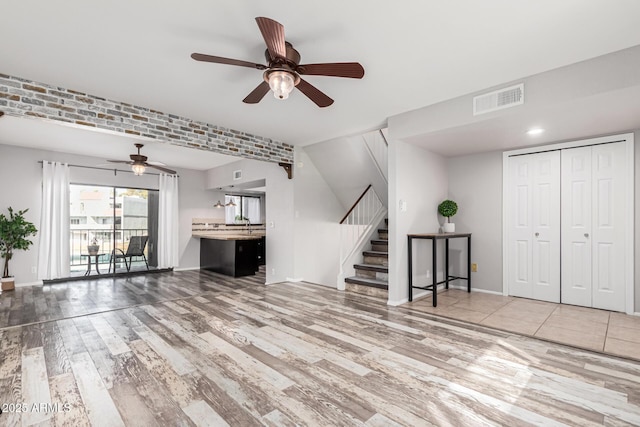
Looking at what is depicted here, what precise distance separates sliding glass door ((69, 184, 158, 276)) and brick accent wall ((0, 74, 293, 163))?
154 inches

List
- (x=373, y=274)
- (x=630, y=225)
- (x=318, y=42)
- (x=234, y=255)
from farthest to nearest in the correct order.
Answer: (x=234, y=255), (x=373, y=274), (x=630, y=225), (x=318, y=42)

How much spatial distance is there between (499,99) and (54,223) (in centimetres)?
775

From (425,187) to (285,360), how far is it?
11.0 feet

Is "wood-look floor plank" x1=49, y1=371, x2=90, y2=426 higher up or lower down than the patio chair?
lower down

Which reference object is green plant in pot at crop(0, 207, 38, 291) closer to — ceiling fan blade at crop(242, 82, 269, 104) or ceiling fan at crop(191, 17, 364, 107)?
ceiling fan blade at crop(242, 82, 269, 104)

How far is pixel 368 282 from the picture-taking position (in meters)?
4.93

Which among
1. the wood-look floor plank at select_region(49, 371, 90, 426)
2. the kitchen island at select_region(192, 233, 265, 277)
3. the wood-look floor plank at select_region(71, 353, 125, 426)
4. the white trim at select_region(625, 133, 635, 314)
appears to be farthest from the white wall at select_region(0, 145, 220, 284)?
the white trim at select_region(625, 133, 635, 314)

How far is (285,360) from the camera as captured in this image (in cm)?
263

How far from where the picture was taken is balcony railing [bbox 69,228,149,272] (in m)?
6.91

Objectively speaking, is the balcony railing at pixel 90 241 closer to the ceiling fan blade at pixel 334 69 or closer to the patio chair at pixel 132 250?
the patio chair at pixel 132 250

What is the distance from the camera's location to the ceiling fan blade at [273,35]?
1.90 meters

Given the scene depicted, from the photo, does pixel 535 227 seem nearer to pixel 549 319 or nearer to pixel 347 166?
pixel 549 319

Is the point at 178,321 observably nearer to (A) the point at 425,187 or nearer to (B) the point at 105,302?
(B) the point at 105,302

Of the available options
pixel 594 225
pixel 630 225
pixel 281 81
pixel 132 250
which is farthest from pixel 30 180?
pixel 630 225
